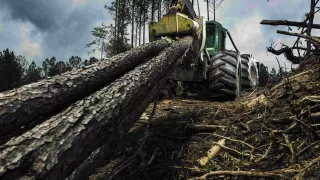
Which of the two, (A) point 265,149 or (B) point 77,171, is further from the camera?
(A) point 265,149

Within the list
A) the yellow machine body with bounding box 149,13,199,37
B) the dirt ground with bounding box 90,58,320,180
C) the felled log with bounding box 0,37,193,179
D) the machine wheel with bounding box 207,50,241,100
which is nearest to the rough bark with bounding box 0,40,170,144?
the felled log with bounding box 0,37,193,179

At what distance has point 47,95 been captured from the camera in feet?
8.94

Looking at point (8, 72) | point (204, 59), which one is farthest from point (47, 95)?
point (8, 72)

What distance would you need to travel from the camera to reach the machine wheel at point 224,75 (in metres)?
7.70

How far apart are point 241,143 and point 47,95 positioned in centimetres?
235

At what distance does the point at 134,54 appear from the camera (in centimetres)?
439

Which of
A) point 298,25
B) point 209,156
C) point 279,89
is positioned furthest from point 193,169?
point 298,25

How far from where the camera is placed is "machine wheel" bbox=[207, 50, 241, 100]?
7695mm

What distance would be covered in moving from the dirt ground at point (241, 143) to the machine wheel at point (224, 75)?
7.50 feet

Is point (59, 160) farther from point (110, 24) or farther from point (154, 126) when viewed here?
point (110, 24)

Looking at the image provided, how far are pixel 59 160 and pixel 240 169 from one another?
196cm

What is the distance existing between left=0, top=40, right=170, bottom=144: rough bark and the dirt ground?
87 centimetres

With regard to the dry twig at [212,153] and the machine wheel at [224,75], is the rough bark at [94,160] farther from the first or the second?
the machine wheel at [224,75]

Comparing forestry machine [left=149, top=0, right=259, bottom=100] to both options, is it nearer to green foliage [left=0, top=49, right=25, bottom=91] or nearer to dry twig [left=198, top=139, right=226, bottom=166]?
dry twig [left=198, top=139, right=226, bottom=166]
